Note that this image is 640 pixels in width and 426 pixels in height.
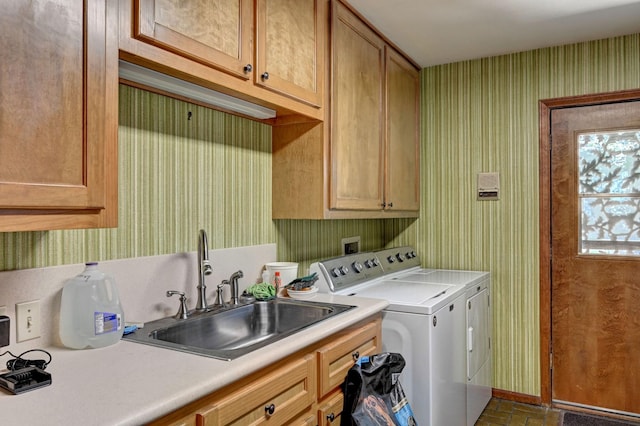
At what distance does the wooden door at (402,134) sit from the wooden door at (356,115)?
123 mm

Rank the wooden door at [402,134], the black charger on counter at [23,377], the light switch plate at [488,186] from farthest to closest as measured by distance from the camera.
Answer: the light switch plate at [488,186] → the wooden door at [402,134] → the black charger on counter at [23,377]

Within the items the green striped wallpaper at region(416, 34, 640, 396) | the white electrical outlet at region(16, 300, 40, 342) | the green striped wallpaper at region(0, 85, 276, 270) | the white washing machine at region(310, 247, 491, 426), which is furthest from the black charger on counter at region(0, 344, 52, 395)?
the green striped wallpaper at region(416, 34, 640, 396)

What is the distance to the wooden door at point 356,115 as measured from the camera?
93.7 inches

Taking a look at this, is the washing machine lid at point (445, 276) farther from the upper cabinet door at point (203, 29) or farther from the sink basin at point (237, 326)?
the upper cabinet door at point (203, 29)

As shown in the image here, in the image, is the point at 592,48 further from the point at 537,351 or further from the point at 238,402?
the point at 238,402

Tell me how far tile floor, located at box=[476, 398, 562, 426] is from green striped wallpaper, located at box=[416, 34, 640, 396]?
0.12 metres

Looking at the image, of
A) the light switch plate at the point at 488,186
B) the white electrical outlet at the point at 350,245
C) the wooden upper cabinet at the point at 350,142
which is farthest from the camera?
the light switch plate at the point at 488,186

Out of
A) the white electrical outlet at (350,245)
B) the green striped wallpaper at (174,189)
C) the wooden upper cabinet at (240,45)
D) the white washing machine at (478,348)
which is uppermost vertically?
the wooden upper cabinet at (240,45)

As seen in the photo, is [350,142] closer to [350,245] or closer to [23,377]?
[350,245]

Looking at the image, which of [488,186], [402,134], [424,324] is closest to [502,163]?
[488,186]

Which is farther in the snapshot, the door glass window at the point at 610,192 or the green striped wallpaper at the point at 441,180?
the door glass window at the point at 610,192

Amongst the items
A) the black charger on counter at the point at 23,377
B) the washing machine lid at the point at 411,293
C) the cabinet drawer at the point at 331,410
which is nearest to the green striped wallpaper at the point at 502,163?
the washing machine lid at the point at 411,293

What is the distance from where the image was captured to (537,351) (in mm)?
3145

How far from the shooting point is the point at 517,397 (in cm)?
318
